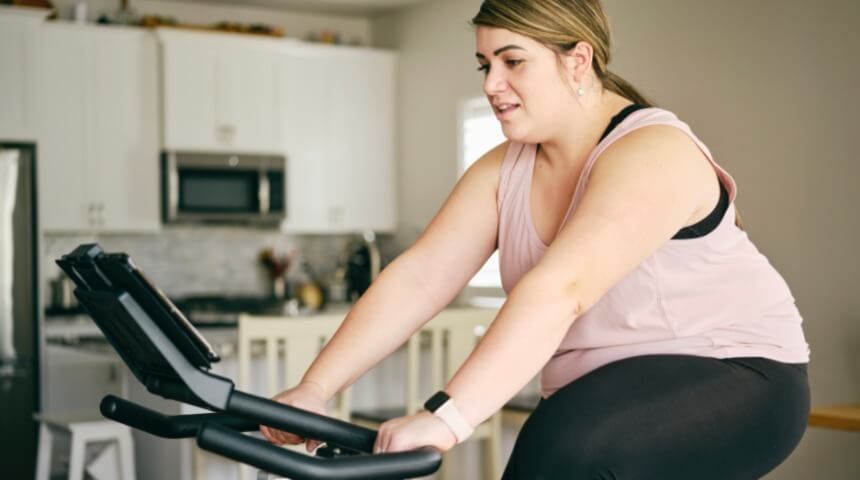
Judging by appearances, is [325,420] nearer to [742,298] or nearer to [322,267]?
[742,298]

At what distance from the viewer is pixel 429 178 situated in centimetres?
688

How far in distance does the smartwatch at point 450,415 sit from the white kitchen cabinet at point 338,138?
5.57 m

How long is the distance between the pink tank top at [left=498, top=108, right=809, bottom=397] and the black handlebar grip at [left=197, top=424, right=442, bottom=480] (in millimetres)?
409

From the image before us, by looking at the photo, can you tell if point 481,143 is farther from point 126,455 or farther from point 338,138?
point 126,455

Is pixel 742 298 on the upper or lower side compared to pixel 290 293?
upper

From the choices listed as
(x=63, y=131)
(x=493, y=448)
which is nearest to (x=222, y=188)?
(x=63, y=131)

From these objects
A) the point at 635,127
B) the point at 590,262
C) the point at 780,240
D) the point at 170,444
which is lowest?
the point at 170,444

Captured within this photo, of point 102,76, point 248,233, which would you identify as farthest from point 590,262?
point 248,233

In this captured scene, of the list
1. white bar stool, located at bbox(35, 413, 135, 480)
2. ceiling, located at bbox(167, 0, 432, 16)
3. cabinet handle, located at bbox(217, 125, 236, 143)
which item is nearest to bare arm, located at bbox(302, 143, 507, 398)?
white bar stool, located at bbox(35, 413, 135, 480)

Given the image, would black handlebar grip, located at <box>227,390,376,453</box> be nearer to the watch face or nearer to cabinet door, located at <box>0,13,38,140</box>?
the watch face

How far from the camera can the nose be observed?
1.47 meters

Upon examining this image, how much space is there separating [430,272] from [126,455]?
8.70 ft

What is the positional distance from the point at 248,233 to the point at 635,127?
18.6 ft

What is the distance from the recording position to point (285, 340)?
3.65 m
